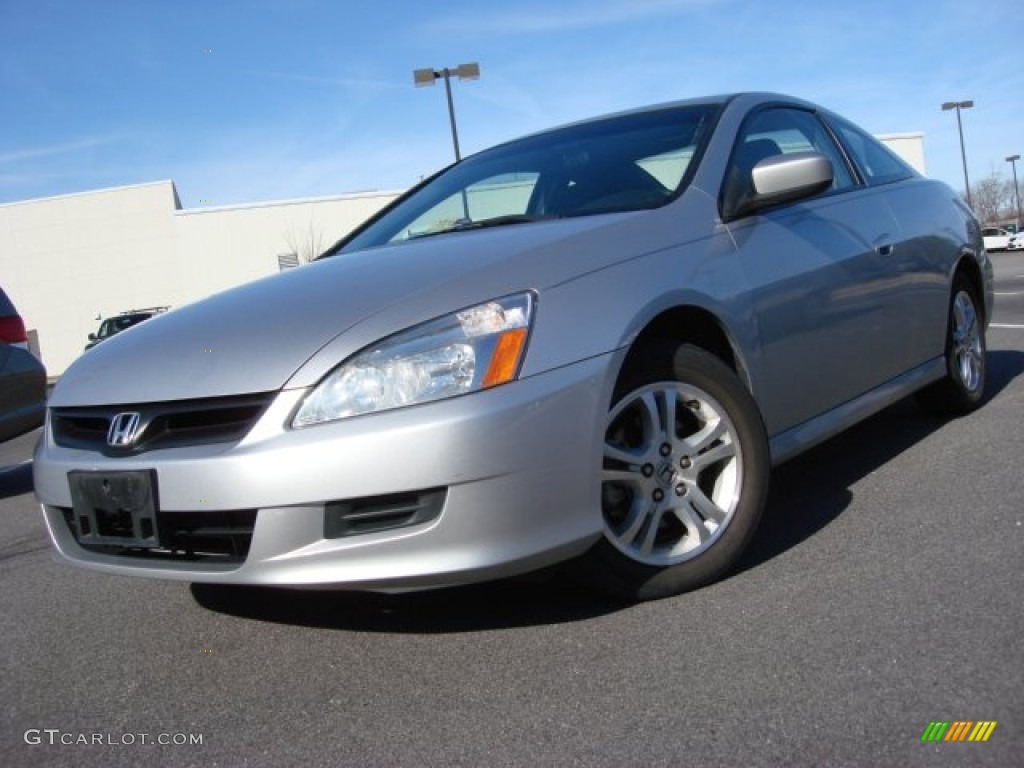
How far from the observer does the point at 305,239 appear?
34500 millimetres

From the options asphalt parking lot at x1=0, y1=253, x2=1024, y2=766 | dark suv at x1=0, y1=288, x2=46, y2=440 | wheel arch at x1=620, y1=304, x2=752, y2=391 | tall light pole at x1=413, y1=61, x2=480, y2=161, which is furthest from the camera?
tall light pole at x1=413, y1=61, x2=480, y2=161

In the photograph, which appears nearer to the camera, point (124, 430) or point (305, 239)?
point (124, 430)

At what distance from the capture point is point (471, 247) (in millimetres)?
2793

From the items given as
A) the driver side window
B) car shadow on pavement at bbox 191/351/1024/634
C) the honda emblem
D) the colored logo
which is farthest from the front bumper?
the driver side window

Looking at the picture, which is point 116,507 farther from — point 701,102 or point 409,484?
point 701,102

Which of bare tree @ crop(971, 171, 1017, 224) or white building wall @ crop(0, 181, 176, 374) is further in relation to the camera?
bare tree @ crop(971, 171, 1017, 224)

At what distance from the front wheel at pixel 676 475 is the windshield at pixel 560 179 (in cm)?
62

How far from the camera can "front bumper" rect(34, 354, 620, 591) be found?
2180 mm

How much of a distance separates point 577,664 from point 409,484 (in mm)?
609

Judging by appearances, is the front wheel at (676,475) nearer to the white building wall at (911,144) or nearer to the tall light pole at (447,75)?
the tall light pole at (447,75)

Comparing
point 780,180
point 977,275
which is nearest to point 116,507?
point 780,180

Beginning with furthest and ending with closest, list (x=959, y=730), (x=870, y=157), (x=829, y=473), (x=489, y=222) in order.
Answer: (x=870, y=157) < (x=829, y=473) < (x=489, y=222) < (x=959, y=730)

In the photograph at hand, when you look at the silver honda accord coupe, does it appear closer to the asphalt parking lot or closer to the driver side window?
the driver side window

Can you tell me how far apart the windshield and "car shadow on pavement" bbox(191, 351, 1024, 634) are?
1.19 m
